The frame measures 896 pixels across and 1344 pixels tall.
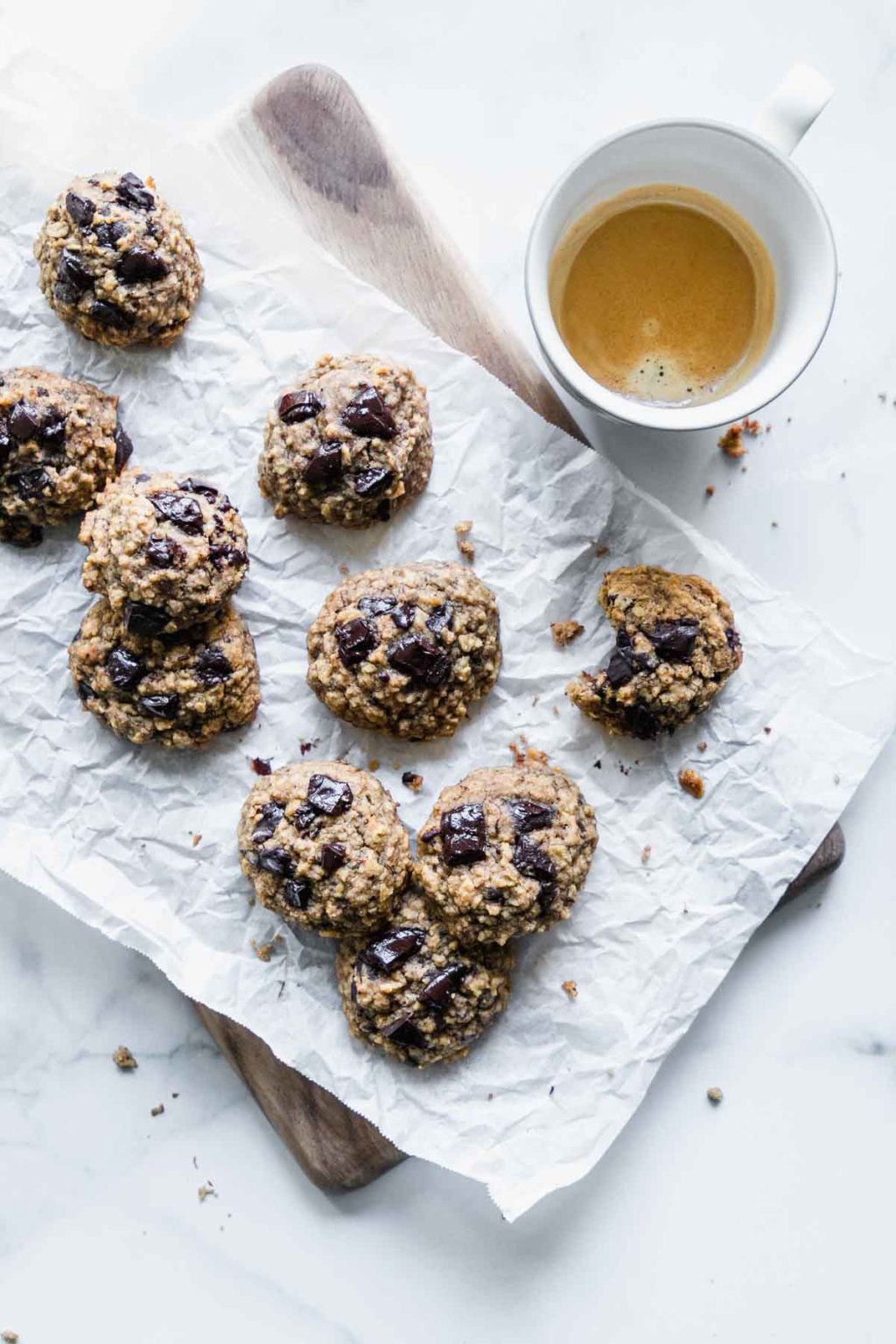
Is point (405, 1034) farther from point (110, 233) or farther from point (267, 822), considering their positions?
point (110, 233)

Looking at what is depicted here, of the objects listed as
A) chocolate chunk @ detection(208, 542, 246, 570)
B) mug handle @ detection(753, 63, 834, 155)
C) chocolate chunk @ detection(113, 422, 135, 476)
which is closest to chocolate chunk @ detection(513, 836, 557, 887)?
chocolate chunk @ detection(208, 542, 246, 570)

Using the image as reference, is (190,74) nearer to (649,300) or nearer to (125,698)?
(649,300)

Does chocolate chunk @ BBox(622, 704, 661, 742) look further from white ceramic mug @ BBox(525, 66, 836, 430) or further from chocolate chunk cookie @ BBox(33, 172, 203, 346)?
chocolate chunk cookie @ BBox(33, 172, 203, 346)

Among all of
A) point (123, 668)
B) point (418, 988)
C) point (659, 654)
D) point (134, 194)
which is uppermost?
point (134, 194)

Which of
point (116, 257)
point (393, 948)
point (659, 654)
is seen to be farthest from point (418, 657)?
point (116, 257)

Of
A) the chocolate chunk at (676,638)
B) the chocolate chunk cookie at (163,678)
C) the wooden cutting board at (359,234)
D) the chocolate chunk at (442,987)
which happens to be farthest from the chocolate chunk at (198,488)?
the chocolate chunk at (442,987)

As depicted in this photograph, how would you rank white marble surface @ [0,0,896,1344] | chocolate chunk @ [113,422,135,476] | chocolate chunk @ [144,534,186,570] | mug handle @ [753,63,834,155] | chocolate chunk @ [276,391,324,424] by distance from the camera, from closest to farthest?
mug handle @ [753,63,834,155] → chocolate chunk @ [144,534,186,570] → chocolate chunk @ [276,391,324,424] → chocolate chunk @ [113,422,135,476] → white marble surface @ [0,0,896,1344]
